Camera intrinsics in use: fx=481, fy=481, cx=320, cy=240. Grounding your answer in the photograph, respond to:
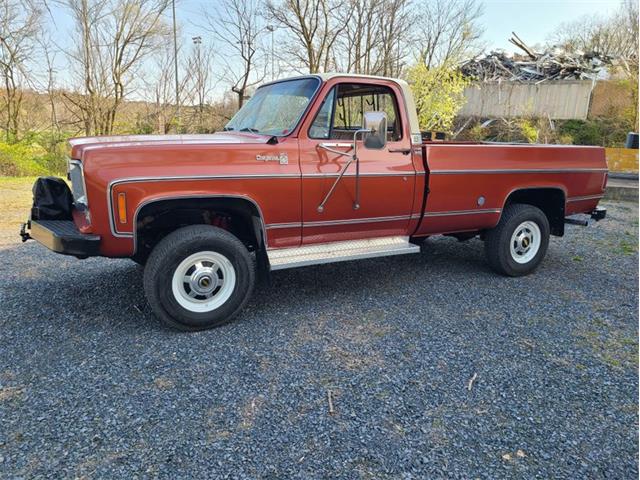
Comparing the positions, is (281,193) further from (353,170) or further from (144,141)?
(144,141)

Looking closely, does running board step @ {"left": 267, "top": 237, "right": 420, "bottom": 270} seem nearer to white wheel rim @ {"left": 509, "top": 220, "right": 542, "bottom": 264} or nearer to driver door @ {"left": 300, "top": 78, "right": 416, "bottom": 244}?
driver door @ {"left": 300, "top": 78, "right": 416, "bottom": 244}

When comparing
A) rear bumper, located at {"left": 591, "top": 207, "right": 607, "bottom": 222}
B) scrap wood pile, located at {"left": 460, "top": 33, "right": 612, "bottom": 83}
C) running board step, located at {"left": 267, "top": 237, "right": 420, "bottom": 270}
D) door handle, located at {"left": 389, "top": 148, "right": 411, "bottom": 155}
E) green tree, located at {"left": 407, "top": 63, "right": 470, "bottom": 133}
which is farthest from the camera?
scrap wood pile, located at {"left": 460, "top": 33, "right": 612, "bottom": 83}

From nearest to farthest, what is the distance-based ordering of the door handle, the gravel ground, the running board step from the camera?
the gravel ground
the running board step
the door handle

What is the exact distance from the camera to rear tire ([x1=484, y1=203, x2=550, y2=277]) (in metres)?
5.34

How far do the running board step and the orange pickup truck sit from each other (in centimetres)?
1

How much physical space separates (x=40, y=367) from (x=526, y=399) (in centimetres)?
318

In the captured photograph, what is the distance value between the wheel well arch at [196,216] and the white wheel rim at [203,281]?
0.38 metres

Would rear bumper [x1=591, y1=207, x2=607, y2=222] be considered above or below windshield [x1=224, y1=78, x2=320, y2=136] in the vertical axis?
below

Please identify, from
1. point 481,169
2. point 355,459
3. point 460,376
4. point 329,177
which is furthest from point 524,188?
point 355,459

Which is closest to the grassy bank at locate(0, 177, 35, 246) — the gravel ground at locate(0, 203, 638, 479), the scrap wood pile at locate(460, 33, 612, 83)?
the gravel ground at locate(0, 203, 638, 479)

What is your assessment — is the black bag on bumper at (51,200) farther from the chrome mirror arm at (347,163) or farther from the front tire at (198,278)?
the chrome mirror arm at (347,163)

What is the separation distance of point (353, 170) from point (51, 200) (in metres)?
2.54

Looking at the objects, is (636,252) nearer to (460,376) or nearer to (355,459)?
(460,376)

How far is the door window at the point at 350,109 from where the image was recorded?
4266mm
